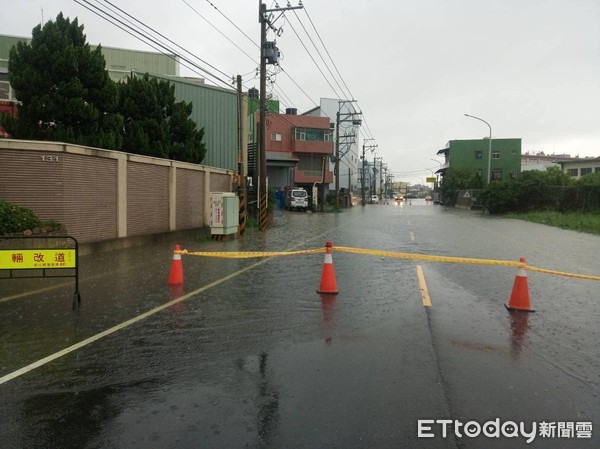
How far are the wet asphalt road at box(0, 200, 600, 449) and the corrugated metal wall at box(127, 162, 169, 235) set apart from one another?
6.37 m

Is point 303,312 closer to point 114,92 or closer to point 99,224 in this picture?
point 99,224

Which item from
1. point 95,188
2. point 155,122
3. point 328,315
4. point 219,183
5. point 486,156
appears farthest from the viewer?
point 486,156

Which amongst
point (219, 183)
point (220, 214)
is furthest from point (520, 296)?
point (219, 183)

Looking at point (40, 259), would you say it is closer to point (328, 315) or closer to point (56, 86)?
point (328, 315)

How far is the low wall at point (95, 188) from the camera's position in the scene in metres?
12.5

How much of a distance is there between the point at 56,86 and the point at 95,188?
4656 millimetres

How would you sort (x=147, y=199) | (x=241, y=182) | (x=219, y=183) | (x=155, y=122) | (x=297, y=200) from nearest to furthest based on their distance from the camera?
(x=147, y=199) → (x=155, y=122) → (x=241, y=182) → (x=219, y=183) → (x=297, y=200)

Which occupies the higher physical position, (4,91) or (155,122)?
(4,91)

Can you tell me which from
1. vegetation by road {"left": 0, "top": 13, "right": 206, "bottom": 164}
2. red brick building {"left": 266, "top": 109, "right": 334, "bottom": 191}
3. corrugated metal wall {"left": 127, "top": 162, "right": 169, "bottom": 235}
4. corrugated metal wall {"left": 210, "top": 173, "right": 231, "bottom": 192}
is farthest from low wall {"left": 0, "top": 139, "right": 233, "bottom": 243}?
red brick building {"left": 266, "top": 109, "right": 334, "bottom": 191}

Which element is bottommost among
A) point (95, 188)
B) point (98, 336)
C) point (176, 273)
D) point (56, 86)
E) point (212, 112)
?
point (98, 336)

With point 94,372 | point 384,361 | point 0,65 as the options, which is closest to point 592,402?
point 384,361

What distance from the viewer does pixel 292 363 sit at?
5078mm

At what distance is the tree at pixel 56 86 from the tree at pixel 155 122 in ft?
10.2

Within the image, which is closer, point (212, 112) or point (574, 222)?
point (212, 112)
